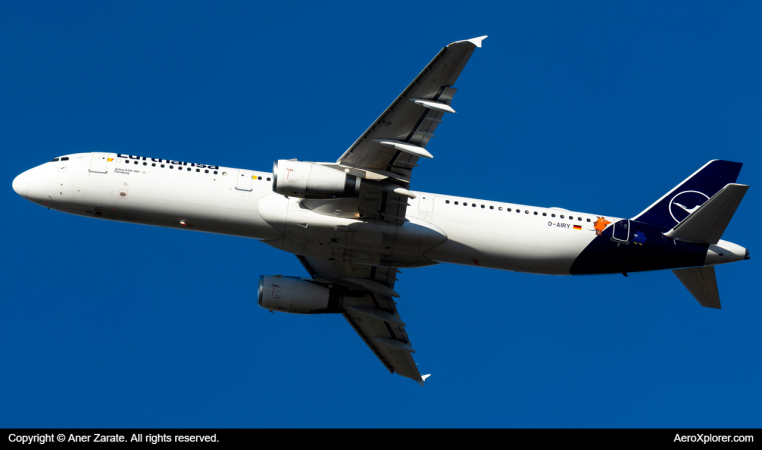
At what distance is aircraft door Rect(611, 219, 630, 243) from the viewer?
3884 centimetres

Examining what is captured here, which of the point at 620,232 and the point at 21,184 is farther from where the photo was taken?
the point at 620,232

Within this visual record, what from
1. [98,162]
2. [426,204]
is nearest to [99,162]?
[98,162]

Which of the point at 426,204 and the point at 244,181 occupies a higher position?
the point at 244,181

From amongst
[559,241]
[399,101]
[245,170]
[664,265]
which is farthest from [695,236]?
[245,170]

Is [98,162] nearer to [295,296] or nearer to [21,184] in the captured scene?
[21,184]

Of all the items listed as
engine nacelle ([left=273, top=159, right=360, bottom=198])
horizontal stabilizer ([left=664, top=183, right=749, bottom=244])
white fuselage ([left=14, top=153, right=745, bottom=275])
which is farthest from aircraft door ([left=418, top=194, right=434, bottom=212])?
horizontal stabilizer ([left=664, top=183, right=749, bottom=244])

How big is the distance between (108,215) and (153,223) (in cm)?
228

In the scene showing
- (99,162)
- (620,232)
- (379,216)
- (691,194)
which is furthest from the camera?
(691,194)

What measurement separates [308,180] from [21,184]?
1562 cm

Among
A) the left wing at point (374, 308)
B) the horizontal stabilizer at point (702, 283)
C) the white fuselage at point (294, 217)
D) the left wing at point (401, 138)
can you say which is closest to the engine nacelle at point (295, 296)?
the left wing at point (374, 308)

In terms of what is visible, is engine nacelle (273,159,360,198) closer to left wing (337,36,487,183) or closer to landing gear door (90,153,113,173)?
left wing (337,36,487,183)

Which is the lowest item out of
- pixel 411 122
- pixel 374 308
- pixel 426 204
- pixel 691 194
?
pixel 374 308

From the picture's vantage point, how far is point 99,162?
37.8 metres

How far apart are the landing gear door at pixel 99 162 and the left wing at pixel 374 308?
12386 millimetres
